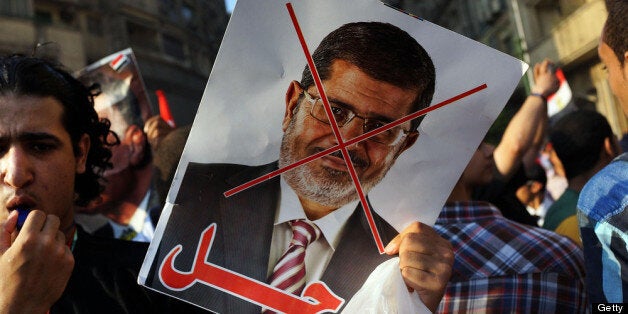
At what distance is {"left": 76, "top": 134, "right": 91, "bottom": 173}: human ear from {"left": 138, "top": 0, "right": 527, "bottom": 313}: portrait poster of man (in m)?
0.59

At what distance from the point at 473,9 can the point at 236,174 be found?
87.3 ft

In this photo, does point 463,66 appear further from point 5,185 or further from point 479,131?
point 5,185

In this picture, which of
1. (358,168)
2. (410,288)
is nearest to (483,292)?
(410,288)

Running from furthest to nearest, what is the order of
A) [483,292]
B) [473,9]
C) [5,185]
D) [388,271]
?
[473,9] < [483,292] < [5,185] < [388,271]

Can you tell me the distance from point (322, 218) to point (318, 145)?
0.51ft

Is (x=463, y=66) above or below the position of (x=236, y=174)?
above

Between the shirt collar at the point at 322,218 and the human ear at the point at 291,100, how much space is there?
0.12m

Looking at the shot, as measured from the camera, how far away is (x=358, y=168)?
125 cm

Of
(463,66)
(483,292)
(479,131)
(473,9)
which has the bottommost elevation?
(483,292)

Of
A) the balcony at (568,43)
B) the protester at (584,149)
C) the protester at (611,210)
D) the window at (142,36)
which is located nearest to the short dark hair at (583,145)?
the protester at (584,149)

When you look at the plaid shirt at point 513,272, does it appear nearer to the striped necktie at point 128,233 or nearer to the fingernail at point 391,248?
the fingernail at point 391,248

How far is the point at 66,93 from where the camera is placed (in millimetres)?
1713

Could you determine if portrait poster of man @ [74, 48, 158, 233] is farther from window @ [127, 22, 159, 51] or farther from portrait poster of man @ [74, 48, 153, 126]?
window @ [127, 22, 159, 51]

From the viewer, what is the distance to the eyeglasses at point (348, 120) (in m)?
1.23
